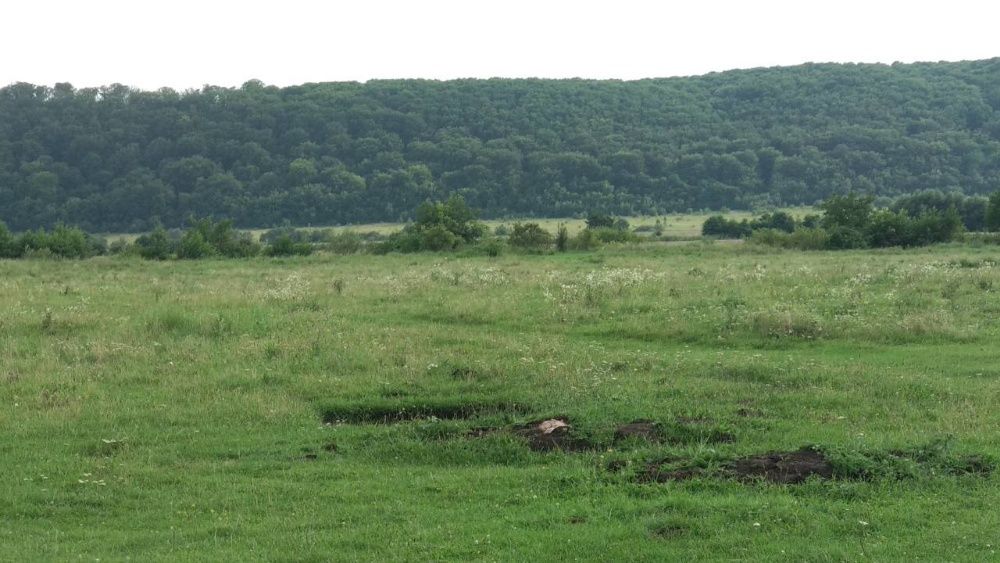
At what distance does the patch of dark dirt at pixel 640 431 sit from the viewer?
35.7 feet

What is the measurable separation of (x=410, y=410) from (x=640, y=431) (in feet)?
10.6

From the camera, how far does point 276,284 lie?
27.9 m

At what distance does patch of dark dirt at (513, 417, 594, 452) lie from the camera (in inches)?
421

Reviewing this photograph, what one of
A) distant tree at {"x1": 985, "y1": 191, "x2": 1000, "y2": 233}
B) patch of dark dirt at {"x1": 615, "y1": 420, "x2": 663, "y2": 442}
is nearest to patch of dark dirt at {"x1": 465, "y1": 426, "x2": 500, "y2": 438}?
patch of dark dirt at {"x1": 615, "y1": 420, "x2": 663, "y2": 442}

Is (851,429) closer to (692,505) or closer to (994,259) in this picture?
(692,505)

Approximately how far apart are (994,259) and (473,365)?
24686 millimetres

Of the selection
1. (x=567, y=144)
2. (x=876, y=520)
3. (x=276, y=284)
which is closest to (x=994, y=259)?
(x=276, y=284)

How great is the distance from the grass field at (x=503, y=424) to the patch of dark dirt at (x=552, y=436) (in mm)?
50

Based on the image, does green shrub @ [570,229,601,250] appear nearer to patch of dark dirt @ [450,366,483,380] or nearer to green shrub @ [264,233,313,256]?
green shrub @ [264,233,313,256]

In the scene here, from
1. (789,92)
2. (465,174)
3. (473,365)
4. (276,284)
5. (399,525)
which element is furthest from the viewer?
(789,92)

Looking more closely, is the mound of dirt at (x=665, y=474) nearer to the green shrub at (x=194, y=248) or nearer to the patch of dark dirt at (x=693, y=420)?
the patch of dark dirt at (x=693, y=420)

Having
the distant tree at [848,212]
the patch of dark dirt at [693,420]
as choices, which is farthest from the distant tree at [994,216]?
the patch of dark dirt at [693,420]

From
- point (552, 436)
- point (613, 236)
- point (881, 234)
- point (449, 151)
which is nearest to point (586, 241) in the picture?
point (613, 236)

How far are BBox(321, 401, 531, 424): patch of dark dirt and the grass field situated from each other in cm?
4
